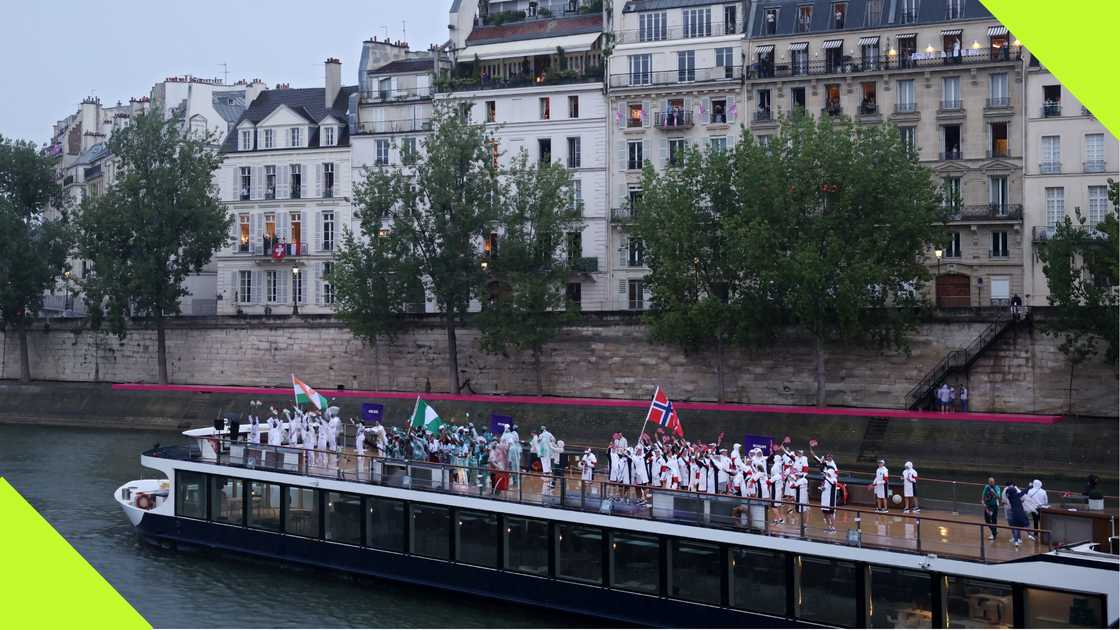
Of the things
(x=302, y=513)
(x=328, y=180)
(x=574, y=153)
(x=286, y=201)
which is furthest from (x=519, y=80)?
(x=302, y=513)

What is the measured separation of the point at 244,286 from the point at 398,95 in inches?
501

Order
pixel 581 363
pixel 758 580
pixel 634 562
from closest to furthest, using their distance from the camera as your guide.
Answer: pixel 758 580, pixel 634 562, pixel 581 363

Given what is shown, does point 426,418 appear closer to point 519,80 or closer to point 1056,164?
point 1056,164

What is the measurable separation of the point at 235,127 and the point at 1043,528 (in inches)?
2261

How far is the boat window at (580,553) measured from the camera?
2434 centimetres

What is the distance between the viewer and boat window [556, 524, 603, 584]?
24.3m

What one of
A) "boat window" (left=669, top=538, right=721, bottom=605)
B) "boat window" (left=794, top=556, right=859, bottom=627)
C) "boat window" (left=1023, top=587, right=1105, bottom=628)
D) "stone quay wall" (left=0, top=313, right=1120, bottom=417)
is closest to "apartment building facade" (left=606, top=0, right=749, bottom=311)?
"stone quay wall" (left=0, top=313, right=1120, bottom=417)

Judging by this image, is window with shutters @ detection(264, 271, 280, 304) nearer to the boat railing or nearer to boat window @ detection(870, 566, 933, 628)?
the boat railing

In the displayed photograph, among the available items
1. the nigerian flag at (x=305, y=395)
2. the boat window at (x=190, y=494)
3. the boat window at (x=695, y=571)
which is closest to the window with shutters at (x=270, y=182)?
the nigerian flag at (x=305, y=395)

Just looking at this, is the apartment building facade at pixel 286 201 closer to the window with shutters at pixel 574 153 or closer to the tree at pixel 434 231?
the tree at pixel 434 231

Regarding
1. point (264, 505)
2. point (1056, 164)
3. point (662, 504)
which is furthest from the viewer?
point (1056, 164)

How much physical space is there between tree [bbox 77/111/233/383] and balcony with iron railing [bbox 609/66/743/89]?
19.1 meters

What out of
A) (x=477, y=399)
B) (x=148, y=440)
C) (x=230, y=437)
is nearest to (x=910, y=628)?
(x=230, y=437)

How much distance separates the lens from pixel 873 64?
188 feet
